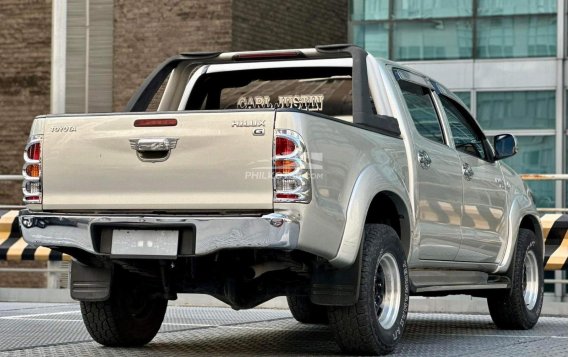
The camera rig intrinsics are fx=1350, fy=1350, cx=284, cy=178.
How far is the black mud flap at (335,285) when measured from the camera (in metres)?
7.69

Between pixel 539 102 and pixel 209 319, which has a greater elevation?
pixel 539 102

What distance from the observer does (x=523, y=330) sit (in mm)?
10633

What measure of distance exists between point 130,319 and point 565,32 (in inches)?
678

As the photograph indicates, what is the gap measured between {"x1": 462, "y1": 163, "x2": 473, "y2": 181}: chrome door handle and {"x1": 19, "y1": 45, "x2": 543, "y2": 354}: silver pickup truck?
0.02 meters

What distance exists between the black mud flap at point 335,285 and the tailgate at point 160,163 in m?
0.73

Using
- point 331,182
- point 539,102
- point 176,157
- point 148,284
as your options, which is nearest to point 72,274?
point 148,284

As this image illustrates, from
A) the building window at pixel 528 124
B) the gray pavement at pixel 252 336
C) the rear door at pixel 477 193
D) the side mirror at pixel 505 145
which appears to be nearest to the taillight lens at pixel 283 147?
the gray pavement at pixel 252 336

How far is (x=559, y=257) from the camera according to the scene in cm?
1297

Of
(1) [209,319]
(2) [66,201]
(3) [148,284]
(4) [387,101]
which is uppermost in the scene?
(4) [387,101]

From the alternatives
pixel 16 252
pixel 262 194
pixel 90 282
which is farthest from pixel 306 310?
pixel 16 252

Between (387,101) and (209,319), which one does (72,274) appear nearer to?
(387,101)

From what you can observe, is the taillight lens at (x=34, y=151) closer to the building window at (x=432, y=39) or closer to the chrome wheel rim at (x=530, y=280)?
the chrome wheel rim at (x=530, y=280)

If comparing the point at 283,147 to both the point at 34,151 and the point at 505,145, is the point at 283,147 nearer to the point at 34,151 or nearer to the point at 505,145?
the point at 34,151

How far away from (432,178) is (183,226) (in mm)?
2274
